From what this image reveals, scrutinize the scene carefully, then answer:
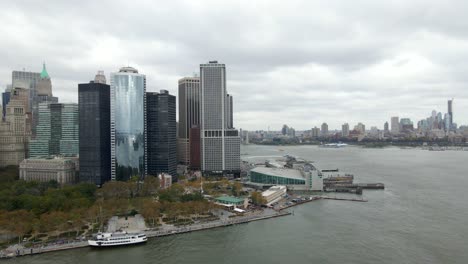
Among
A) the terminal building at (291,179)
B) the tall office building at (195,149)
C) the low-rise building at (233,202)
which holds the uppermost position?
the tall office building at (195,149)

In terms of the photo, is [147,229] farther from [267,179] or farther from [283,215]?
[267,179]

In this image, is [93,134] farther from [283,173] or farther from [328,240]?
[328,240]

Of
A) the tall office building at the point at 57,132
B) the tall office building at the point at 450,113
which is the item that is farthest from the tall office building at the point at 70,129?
the tall office building at the point at 450,113

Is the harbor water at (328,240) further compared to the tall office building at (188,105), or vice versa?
the tall office building at (188,105)

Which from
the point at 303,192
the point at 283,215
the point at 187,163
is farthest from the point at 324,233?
the point at 187,163

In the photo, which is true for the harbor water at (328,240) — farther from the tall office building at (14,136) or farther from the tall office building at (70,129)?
the tall office building at (14,136)

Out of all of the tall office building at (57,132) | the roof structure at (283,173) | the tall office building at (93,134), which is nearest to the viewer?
the tall office building at (93,134)

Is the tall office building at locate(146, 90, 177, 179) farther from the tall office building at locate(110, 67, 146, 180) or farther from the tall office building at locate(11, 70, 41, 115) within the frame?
the tall office building at locate(11, 70, 41, 115)
